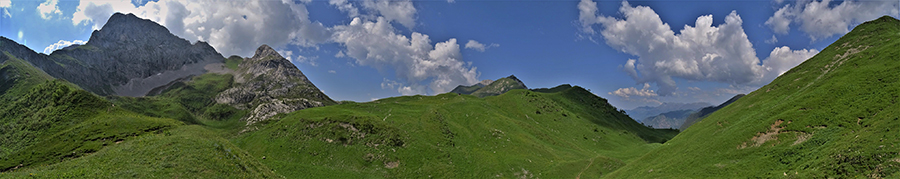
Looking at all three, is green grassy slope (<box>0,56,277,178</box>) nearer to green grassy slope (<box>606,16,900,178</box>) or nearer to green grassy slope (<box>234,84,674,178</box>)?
green grassy slope (<box>234,84,674,178</box>)

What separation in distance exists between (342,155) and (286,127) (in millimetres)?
19671

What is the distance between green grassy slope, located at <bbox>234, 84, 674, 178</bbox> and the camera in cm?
6481

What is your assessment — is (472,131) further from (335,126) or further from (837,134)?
(837,134)

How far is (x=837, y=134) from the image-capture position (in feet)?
121

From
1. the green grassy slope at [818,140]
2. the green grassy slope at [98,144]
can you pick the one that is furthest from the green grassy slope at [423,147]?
the green grassy slope at [818,140]

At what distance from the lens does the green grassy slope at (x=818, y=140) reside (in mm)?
29844

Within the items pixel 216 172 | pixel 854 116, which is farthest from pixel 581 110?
pixel 216 172

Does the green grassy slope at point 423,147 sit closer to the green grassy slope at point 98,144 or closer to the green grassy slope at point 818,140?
the green grassy slope at point 98,144

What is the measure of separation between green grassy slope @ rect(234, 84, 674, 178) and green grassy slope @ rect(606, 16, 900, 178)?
17569 millimetres

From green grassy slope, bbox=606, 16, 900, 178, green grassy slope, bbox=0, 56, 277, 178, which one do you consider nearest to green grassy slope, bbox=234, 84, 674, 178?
green grassy slope, bbox=0, 56, 277, 178

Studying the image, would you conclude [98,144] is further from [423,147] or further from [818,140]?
[818,140]

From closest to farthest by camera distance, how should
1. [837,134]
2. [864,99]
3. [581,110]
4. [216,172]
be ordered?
[216,172], [837,134], [864,99], [581,110]

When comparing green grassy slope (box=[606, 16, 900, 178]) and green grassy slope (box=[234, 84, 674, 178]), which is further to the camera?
green grassy slope (box=[234, 84, 674, 178])

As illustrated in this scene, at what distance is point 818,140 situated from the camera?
1470 inches
